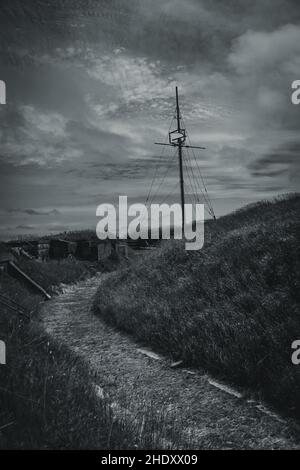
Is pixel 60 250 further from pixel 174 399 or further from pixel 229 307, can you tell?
pixel 174 399

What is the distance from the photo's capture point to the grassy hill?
24.0 ft

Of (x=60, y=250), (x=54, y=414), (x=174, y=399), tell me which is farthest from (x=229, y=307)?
(x=60, y=250)

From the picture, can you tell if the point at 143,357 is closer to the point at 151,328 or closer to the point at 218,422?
the point at 151,328

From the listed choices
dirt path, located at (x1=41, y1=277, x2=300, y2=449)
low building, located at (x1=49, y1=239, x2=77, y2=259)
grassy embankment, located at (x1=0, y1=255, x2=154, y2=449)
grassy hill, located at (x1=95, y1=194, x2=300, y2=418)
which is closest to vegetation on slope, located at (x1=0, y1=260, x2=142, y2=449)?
grassy embankment, located at (x1=0, y1=255, x2=154, y2=449)

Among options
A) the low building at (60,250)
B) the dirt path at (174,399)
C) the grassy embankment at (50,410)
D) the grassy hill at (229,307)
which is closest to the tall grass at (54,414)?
the grassy embankment at (50,410)

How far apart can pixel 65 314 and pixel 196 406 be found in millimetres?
8389

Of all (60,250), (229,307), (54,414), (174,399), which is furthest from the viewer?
(60,250)

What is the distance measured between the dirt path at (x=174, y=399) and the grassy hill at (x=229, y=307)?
1.64 ft

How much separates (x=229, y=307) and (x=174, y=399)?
3.47m

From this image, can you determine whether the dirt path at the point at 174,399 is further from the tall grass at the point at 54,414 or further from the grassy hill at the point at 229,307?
the tall grass at the point at 54,414

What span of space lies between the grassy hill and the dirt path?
50cm

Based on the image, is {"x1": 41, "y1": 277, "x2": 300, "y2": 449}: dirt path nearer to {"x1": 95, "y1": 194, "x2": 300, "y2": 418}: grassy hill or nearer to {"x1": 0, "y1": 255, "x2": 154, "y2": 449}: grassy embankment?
{"x1": 95, "y1": 194, "x2": 300, "y2": 418}: grassy hill

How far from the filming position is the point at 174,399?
22.9 feet
